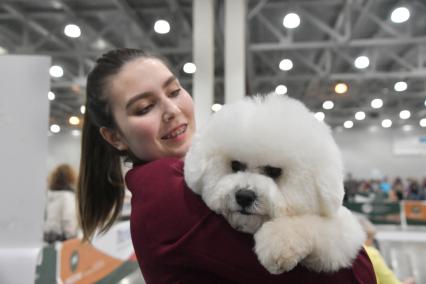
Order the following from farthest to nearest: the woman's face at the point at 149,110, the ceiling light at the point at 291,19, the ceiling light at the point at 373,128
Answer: the ceiling light at the point at 373,128 < the ceiling light at the point at 291,19 < the woman's face at the point at 149,110

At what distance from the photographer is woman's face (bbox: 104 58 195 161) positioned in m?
1.10

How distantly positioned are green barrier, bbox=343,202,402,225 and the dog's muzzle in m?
8.04

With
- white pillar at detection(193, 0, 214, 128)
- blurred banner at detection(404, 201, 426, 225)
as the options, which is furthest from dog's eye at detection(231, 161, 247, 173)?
blurred banner at detection(404, 201, 426, 225)

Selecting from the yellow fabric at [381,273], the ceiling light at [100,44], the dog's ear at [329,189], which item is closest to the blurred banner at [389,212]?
the ceiling light at [100,44]

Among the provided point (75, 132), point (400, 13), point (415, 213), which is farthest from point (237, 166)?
point (75, 132)

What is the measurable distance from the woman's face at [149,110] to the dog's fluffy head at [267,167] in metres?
0.31

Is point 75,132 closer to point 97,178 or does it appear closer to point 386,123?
point 386,123

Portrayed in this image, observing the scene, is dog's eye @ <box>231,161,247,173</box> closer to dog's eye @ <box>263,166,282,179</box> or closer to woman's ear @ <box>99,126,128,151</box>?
dog's eye @ <box>263,166,282,179</box>

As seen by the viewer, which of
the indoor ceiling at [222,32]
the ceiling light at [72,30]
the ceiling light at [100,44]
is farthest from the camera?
the ceiling light at [100,44]

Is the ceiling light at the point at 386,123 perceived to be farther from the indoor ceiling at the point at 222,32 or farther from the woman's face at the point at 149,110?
the woman's face at the point at 149,110

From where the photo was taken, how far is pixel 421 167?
1620cm

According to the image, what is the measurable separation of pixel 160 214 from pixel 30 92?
0.88 metres

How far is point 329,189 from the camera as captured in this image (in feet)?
2.47

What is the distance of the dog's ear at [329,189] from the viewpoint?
755 millimetres
